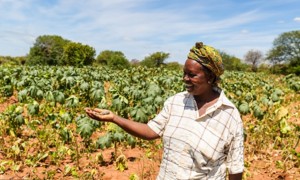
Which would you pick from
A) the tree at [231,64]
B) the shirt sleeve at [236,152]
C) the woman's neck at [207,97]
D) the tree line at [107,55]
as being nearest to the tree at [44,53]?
the tree line at [107,55]

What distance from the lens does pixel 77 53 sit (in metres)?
51.7

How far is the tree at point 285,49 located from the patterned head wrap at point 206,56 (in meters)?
69.5

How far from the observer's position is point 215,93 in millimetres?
2361

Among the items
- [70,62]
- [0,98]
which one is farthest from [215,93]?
[70,62]

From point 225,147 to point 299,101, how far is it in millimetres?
11975

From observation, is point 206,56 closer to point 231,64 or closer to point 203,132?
point 203,132

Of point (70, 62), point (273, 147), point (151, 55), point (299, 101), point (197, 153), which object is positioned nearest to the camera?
point (197, 153)

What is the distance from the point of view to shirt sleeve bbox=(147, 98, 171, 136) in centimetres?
241

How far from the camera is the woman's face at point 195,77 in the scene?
221cm

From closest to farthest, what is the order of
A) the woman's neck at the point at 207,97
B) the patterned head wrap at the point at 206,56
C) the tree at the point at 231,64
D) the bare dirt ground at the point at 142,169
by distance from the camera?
the patterned head wrap at the point at 206,56, the woman's neck at the point at 207,97, the bare dirt ground at the point at 142,169, the tree at the point at 231,64

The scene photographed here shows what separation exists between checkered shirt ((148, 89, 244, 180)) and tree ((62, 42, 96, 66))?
50592 millimetres

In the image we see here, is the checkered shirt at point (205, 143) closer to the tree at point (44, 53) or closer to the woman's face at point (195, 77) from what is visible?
the woman's face at point (195, 77)

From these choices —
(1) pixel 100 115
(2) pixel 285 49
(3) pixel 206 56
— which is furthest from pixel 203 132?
(2) pixel 285 49

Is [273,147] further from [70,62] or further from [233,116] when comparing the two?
[70,62]
